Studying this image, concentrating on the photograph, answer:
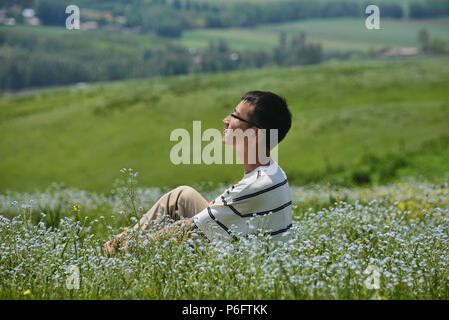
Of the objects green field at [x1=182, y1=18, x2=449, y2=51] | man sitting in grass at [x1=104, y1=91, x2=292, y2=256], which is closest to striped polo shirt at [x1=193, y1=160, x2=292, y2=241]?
man sitting in grass at [x1=104, y1=91, x2=292, y2=256]

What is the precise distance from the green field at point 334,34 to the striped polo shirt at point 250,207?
49.2 meters

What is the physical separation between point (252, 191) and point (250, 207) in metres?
0.15

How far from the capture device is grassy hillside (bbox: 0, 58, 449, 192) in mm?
17312

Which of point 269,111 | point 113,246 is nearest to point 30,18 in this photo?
point 113,246

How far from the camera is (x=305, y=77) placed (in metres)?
34.4

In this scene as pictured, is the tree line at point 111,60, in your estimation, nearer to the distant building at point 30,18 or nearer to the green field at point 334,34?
the distant building at point 30,18

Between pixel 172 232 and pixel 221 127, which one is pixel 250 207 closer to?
pixel 172 232

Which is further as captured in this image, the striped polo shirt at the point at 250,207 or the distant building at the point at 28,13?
the distant building at the point at 28,13

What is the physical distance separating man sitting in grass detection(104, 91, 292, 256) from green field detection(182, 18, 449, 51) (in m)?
48.9

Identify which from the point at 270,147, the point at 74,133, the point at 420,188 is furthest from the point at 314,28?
the point at 270,147

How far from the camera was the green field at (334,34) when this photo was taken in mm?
53156

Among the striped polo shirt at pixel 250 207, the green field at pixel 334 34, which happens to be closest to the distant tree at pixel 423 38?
the green field at pixel 334 34

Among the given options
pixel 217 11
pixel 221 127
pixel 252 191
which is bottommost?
pixel 221 127

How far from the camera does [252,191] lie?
4.39 m
